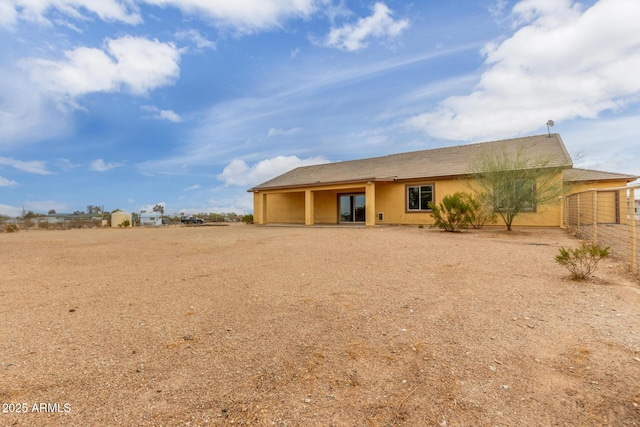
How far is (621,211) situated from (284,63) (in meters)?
16.6

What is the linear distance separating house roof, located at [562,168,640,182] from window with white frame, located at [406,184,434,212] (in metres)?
6.00

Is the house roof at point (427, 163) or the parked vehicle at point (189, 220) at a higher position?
the house roof at point (427, 163)

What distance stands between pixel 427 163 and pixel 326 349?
1772cm

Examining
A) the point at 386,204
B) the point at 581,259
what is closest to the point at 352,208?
the point at 386,204

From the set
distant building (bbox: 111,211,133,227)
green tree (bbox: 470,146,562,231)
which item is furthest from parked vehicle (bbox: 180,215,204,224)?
green tree (bbox: 470,146,562,231)

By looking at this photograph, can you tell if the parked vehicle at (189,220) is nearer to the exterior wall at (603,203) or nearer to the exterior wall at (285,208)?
the exterior wall at (285,208)

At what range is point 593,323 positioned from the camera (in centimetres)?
340

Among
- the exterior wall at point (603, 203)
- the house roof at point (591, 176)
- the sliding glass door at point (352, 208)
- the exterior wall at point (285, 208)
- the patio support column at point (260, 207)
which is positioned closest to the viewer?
the exterior wall at point (603, 203)

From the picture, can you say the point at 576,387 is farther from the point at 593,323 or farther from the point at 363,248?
the point at 363,248

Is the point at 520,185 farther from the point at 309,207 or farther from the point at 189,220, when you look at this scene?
the point at 189,220

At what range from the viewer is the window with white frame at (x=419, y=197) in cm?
1703

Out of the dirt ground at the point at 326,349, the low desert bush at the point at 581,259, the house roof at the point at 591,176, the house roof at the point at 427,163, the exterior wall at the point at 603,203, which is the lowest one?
the dirt ground at the point at 326,349

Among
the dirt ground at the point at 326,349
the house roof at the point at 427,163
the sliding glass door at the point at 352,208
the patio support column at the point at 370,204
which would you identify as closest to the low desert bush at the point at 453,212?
the house roof at the point at 427,163

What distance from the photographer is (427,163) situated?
18.9 meters
